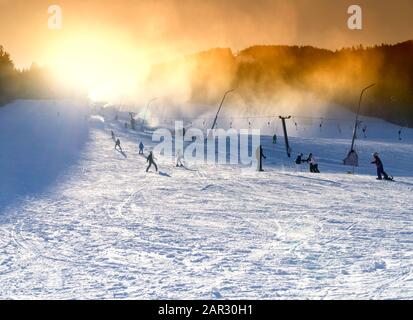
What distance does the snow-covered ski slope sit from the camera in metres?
7.49

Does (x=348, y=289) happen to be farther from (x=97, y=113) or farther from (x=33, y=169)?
(x=97, y=113)

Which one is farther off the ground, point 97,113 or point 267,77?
point 267,77

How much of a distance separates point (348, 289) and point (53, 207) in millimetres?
11495

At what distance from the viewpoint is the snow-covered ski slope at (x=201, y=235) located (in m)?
7.49

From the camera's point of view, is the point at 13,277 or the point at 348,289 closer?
the point at 348,289

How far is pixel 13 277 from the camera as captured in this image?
823cm

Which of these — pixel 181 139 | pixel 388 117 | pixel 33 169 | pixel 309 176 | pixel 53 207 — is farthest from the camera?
pixel 388 117

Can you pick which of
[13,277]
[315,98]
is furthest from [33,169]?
[315,98]

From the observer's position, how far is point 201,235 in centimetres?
1144
